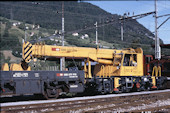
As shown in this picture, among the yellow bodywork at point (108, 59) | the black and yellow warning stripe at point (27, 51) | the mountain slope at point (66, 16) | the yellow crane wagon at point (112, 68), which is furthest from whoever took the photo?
the mountain slope at point (66, 16)

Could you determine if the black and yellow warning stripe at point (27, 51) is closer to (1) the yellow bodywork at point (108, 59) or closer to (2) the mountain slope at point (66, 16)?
(1) the yellow bodywork at point (108, 59)

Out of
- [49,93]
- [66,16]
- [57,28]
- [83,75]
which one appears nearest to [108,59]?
[83,75]

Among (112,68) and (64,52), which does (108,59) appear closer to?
(112,68)

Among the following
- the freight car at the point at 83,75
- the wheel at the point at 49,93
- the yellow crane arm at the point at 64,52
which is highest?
the yellow crane arm at the point at 64,52

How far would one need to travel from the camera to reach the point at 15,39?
228ft

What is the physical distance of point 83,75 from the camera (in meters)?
15.7

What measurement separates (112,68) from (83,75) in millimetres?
3393

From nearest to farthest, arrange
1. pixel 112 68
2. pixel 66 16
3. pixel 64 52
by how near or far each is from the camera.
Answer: pixel 64 52 → pixel 112 68 → pixel 66 16

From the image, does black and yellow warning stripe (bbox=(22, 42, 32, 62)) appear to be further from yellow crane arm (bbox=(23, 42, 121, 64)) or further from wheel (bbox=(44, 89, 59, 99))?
wheel (bbox=(44, 89, 59, 99))

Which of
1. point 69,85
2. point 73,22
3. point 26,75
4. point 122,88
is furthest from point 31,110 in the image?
point 73,22

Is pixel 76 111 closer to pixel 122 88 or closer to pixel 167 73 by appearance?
pixel 122 88

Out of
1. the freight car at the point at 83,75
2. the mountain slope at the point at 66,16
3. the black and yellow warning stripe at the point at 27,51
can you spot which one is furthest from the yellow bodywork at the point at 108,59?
the mountain slope at the point at 66,16

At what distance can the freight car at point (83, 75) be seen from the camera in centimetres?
1302

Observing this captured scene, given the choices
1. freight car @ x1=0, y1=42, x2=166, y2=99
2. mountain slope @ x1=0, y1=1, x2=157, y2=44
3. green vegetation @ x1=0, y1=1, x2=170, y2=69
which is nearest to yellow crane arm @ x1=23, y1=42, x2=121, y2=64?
freight car @ x1=0, y1=42, x2=166, y2=99
